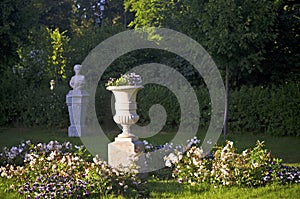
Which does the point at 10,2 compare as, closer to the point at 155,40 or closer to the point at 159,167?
the point at 159,167

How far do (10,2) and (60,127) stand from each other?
5.31 meters

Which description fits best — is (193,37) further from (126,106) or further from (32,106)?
(32,106)

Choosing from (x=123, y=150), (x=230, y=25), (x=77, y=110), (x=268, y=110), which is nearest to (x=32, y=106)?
(x=77, y=110)

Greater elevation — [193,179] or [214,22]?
[214,22]

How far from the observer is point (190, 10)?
1062 centimetres

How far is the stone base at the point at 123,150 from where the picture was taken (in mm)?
6652

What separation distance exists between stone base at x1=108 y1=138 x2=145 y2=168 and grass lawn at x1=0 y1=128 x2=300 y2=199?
20.0 inches

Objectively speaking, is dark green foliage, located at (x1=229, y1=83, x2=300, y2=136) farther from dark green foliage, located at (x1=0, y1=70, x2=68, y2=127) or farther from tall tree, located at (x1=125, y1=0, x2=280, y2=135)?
dark green foliage, located at (x1=0, y1=70, x2=68, y2=127)

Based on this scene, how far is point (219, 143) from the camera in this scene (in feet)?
32.8

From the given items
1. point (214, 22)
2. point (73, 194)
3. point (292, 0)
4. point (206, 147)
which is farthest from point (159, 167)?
point (292, 0)

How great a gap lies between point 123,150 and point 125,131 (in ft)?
1.15

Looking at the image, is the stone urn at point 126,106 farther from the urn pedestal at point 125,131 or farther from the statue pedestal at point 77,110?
the statue pedestal at point 77,110

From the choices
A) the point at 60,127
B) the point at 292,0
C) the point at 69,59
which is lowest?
the point at 60,127

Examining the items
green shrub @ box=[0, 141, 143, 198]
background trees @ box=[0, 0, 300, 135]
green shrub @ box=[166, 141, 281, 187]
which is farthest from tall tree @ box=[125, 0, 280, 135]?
green shrub @ box=[0, 141, 143, 198]
